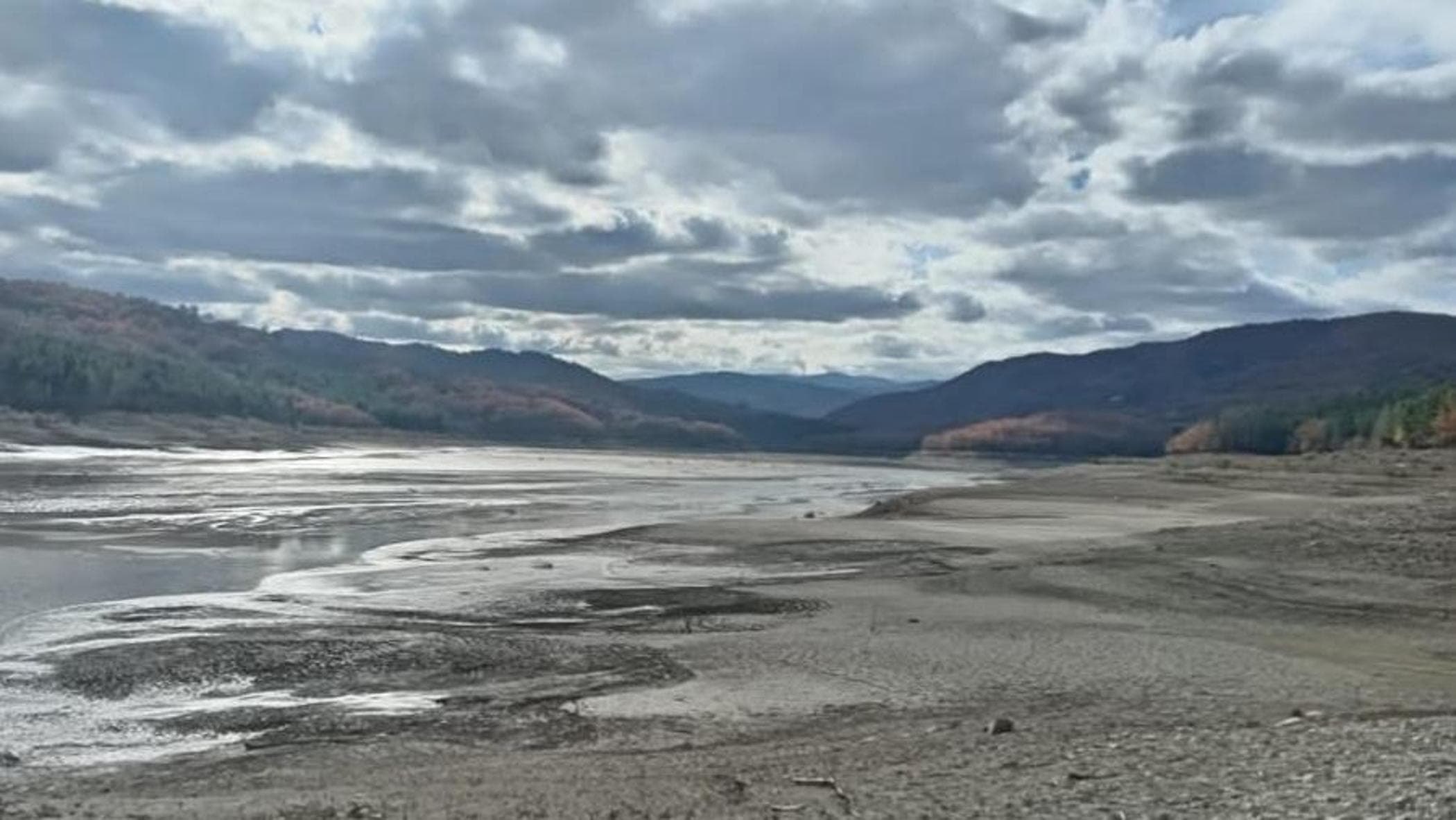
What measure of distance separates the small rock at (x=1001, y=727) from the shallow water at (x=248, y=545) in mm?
6795

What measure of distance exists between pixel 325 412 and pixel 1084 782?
175 m

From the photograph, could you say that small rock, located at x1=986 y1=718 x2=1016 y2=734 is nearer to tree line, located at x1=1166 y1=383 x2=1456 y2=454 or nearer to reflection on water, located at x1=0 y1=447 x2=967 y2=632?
reflection on water, located at x1=0 y1=447 x2=967 y2=632

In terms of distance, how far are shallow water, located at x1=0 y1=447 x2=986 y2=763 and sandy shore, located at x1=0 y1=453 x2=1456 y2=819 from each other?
595 millimetres

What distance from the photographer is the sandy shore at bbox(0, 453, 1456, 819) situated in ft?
→ 34.7

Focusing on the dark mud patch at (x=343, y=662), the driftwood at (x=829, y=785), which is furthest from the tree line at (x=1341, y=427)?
the driftwood at (x=829, y=785)

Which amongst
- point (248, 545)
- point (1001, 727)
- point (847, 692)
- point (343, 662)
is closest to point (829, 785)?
point (1001, 727)

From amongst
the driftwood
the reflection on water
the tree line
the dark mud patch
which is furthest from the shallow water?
the tree line

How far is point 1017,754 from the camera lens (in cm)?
1170

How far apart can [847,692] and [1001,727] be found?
3.08 meters

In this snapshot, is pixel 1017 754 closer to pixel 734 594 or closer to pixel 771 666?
pixel 771 666

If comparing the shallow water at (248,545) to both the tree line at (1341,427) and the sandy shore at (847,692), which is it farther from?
the tree line at (1341,427)

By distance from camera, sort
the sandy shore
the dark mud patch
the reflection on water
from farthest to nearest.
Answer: the reflection on water < the dark mud patch < the sandy shore

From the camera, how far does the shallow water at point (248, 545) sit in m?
16.3

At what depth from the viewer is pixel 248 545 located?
35000 mm
